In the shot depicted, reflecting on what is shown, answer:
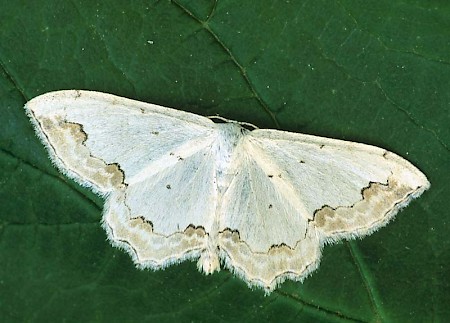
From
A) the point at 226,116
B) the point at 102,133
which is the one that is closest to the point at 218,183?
the point at 226,116

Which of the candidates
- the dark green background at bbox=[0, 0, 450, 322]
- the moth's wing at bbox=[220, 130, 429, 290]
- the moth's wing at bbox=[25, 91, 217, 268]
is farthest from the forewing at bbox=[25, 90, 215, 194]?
the moth's wing at bbox=[220, 130, 429, 290]

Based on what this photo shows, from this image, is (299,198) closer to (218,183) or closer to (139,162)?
(218,183)

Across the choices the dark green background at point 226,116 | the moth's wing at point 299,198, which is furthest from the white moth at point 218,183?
the dark green background at point 226,116

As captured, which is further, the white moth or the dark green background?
the dark green background

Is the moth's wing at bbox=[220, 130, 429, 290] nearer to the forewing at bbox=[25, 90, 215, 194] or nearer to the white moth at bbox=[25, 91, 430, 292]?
the white moth at bbox=[25, 91, 430, 292]

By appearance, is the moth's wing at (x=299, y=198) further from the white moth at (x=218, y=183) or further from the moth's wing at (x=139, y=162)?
the moth's wing at (x=139, y=162)

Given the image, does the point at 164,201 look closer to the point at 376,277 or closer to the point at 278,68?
the point at 278,68
